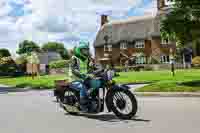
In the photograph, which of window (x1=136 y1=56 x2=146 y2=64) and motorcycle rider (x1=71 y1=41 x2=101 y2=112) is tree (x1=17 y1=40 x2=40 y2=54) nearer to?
window (x1=136 y1=56 x2=146 y2=64)

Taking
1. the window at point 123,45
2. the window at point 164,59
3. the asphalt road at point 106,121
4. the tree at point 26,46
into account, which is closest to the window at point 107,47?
the window at point 123,45

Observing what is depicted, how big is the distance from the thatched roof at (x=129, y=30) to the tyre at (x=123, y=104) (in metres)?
57.8

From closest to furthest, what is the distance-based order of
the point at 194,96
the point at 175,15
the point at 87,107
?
the point at 87,107 < the point at 194,96 < the point at 175,15

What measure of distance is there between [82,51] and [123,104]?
172cm

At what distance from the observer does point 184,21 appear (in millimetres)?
18625

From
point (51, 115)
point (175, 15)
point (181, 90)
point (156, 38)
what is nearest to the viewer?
point (51, 115)

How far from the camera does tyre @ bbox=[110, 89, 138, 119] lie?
9258mm

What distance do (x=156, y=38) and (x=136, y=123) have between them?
59.3 m

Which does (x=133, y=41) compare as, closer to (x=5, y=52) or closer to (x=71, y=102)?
(x=71, y=102)

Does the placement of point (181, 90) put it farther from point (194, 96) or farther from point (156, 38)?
point (156, 38)

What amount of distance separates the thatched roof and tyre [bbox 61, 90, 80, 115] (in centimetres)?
5679

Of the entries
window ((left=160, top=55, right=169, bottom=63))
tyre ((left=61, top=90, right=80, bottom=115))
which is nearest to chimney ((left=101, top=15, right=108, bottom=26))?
window ((left=160, top=55, right=169, bottom=63))

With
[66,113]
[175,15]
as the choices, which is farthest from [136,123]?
[175,15]

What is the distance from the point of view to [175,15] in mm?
18891
